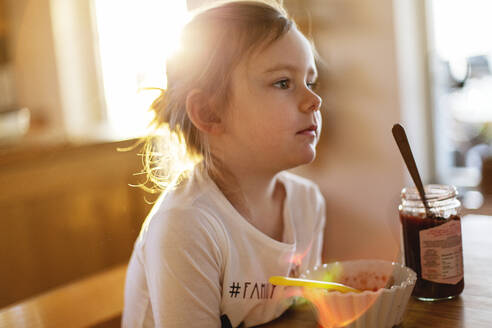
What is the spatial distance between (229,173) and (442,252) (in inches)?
15.5

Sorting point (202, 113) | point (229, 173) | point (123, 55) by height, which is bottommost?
point (229, 173)

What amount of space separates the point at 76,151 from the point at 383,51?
1.47 m

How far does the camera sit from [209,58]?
34.6 inches

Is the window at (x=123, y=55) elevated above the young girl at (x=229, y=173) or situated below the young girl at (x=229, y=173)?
above

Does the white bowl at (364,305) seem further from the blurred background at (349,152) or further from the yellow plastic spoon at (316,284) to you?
the blurred background at (349,152)

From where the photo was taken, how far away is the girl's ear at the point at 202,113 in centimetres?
90

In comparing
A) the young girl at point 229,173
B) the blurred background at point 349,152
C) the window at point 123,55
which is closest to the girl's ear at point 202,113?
the young girl at point 229,173

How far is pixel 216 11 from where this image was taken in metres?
0.89

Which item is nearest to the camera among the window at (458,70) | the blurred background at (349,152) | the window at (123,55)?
the blurred background at (349,152)

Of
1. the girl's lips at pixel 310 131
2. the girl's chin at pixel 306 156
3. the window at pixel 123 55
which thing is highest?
the window at pixel 123 55

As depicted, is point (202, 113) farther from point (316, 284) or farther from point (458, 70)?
point (458, 70)

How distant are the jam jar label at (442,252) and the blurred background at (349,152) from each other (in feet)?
4.32

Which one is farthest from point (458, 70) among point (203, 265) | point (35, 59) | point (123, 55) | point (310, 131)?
point (35, 59)

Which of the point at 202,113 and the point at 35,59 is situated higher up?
the point at 35,59
